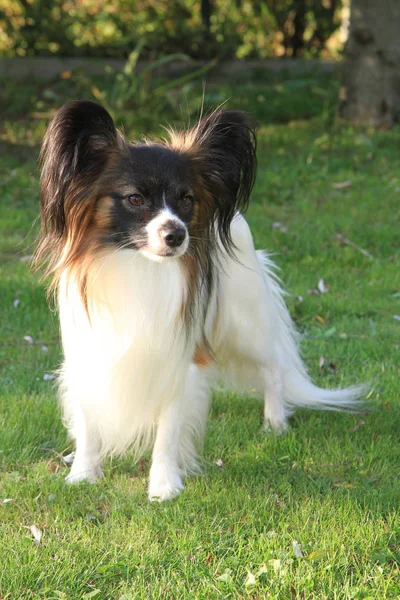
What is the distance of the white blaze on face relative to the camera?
321 cm

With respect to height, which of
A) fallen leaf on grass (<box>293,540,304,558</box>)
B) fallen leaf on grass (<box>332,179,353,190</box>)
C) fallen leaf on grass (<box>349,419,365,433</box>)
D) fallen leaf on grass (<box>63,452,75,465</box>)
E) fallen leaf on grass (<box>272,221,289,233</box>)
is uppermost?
fallen leaf on grass (<box>293,540,304,558</box>)

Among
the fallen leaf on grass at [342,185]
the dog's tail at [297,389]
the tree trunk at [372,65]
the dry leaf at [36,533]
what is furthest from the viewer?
the tree trunk at [372,65]

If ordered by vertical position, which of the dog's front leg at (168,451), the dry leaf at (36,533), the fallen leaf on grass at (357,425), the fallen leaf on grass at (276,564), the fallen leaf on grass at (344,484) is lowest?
the fallen leaf on grass at (357,425)

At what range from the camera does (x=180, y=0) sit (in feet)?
38.0

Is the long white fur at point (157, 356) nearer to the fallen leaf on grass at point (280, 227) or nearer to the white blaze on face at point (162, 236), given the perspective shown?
the white blaze on face at point (162, 236)

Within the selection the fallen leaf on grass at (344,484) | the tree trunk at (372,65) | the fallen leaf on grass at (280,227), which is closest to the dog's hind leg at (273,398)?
the fallen leaf on grass at (344,484)

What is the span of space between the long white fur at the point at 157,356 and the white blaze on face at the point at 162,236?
126 mm

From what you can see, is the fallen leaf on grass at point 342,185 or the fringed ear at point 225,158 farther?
the fallen leaf on grass at point 342,185

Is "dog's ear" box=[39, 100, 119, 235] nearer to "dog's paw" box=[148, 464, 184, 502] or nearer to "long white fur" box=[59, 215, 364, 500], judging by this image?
"long white fur" box=[59, 215, 364, 500]

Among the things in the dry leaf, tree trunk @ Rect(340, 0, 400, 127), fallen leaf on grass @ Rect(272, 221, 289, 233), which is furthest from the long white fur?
tree trunk @ Rect(340, 0, 400, 127)

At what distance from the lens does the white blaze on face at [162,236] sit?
3207 millimetres

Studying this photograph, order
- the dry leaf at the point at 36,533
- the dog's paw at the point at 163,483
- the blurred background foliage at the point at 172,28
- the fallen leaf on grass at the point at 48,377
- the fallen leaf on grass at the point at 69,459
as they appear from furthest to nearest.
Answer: the blurred background foliage at the point at 172,28 → the fallen leaf on grass at the point at 48,377 → the fallen leaf on grass at the point at 69,459 → the dog's paw at the point at 163,483 → the dry leaf at the point at 36,533

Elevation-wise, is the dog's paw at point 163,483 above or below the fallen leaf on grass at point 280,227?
above

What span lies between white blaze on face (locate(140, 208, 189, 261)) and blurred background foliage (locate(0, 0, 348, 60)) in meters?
7.59
